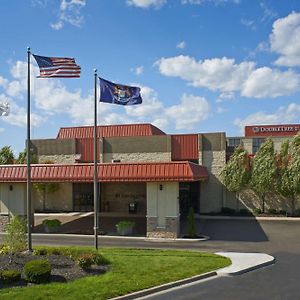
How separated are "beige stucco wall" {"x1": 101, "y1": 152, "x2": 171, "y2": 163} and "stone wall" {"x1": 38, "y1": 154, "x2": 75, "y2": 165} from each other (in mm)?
3440

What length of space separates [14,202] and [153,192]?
9569 millimetres

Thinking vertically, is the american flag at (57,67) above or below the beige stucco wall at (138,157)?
above

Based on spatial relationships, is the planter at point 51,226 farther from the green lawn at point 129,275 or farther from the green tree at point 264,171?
the green tree at point 264,171

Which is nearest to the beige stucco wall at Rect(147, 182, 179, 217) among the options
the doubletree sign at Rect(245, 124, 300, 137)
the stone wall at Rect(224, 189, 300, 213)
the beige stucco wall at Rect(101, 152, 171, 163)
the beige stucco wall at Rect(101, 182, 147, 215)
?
the stone wall at Rect(224, 189, 300, 213)

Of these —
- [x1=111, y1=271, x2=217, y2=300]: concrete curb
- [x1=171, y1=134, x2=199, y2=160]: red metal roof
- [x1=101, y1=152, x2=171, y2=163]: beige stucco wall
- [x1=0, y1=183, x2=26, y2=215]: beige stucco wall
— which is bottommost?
[x1=111, y1=271, x2=217, y2=300]: concrete curb

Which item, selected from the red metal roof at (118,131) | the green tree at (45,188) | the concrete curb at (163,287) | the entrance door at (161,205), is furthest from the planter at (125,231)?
the red metal roof at (118,131)

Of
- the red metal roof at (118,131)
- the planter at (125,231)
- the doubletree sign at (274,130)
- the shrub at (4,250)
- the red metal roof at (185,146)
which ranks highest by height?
the doubletree sign at (274,130)

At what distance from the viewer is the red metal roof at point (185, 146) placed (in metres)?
38.8

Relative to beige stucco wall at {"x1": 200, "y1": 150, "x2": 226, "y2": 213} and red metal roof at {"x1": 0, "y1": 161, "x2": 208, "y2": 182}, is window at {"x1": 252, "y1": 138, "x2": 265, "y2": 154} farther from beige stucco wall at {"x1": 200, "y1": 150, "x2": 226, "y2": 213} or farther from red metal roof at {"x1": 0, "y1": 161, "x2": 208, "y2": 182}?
red metal roof at {"x1": 0, "y1": 161, "x2": 208, "y2": 182}

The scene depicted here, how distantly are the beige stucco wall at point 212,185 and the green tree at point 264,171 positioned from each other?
3.07 meters

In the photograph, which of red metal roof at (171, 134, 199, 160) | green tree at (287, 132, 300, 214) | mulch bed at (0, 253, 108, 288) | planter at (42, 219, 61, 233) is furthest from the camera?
red metal roof at (171, 134, 199, 160)

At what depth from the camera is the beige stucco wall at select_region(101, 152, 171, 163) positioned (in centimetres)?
3962

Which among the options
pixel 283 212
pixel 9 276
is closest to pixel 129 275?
pixel 9 276

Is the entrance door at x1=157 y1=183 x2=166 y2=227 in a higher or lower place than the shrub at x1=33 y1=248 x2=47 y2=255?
higher
